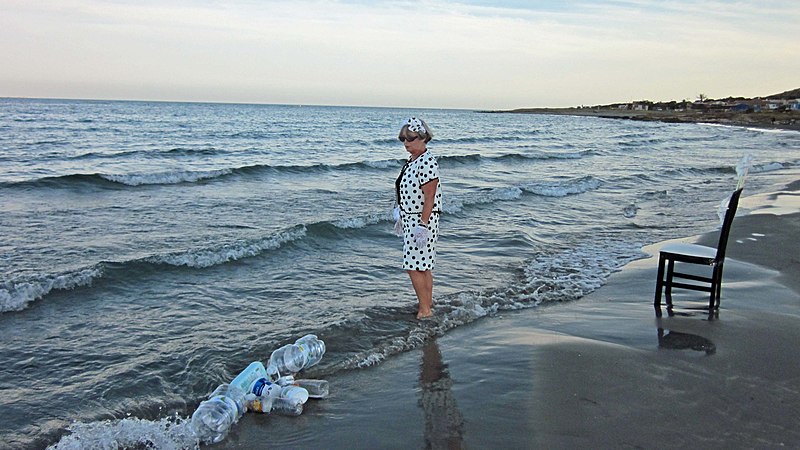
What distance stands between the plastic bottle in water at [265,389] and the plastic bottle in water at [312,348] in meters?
0.79

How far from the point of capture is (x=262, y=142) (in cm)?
3509

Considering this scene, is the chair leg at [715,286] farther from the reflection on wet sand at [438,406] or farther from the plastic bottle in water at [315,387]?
the plastic bottle in water at [315,387]

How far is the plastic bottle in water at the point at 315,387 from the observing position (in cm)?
466

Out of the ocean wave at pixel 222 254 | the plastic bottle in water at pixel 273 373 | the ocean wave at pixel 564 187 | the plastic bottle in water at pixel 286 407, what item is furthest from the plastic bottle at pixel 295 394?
the ocean wave at pixel 564 187

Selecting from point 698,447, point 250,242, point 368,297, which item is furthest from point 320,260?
point 698,447

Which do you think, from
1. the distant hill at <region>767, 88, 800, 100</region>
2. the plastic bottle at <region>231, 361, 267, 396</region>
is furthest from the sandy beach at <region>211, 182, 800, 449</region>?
the distant hill at <region>767, 88, 800, 100</region>

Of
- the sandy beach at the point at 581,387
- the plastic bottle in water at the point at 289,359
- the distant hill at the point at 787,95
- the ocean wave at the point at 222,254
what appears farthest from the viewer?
the distant hill at the point at 787,95

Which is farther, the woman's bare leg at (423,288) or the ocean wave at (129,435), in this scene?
the woman's bare leg at (423,288)

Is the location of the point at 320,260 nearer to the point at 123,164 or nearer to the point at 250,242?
the point at 250,242

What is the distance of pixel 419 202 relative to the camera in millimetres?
6152

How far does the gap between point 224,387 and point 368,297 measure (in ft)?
9.99

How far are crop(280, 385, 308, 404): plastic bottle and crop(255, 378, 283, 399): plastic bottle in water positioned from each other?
0.04 meters

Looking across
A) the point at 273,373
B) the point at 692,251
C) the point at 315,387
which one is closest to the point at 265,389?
the point at 315,387

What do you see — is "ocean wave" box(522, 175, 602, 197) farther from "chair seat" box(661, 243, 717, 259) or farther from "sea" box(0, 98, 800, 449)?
"chair seat" box(661, 243, 717, 259)
